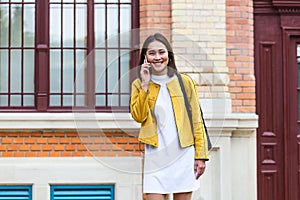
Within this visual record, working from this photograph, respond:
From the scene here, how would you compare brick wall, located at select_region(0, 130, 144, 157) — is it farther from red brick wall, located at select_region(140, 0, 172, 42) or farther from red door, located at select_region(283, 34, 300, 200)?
red door, located at select_region(283, 34, 300, 200)

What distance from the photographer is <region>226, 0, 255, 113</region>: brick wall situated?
907cm

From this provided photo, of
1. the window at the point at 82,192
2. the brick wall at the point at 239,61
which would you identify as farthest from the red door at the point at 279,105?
the window at the point at 82,192

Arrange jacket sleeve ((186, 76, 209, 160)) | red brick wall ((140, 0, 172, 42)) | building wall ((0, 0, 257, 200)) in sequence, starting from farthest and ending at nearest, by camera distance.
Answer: red brick wall ((140, 0, 172, 42)), building wall ((0, 0, 257, 200)), jacket sleeve ((186, 76, 209, 160))

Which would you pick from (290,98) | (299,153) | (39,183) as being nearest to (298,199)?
(299,153)

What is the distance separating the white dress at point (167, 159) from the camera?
5973 mm

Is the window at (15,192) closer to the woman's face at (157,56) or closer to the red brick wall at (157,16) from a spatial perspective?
the red brick wall at (157,16)

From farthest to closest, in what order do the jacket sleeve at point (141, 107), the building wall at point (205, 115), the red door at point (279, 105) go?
the red door at point (279, 105) < the building wall at point (205, 115) < the jacket sleeve at point (141, 107)

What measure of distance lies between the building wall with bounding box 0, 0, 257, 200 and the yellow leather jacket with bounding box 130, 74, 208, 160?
2678 millimetres

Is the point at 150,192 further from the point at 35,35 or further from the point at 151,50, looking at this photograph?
the point at 35,35

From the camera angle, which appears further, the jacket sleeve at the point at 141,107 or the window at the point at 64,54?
the window at the point at 64,54

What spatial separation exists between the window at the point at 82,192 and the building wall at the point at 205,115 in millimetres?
91

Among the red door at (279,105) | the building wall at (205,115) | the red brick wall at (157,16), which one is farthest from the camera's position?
the red door at (279,105)

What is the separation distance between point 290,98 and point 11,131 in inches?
142

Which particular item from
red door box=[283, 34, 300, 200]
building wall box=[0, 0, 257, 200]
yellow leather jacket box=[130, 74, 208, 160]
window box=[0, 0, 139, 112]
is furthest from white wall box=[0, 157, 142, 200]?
yellow leather jacket box=[130, 74, 208, 160]
